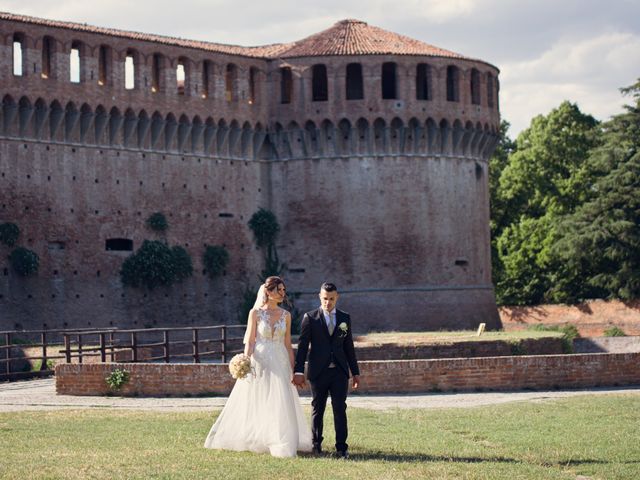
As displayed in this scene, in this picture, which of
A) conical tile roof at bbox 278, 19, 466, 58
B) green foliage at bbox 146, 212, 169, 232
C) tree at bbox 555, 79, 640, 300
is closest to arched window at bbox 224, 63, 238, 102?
conical tile roof at bbox 278, 19, 466, 58

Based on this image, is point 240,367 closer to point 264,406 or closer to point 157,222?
point 264,406

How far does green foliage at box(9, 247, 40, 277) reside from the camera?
1340 inches

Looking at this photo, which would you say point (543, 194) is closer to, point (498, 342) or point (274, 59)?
point (274, 59)

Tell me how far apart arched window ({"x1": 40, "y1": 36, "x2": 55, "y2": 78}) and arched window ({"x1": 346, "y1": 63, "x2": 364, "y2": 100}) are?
9.53 meters

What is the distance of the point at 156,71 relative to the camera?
124 ft

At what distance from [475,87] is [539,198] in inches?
372

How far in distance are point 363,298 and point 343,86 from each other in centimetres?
620

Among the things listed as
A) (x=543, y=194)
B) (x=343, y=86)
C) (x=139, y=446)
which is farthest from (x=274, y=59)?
(x=139, y=446)

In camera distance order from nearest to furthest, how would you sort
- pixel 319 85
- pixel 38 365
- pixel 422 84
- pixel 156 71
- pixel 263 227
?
pixel 38 365, pixel 156 71, pixel 263 227, pixel 422 84, pixel 319 85

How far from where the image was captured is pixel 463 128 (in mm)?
40500

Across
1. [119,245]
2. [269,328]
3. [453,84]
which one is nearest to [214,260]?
[119,245]

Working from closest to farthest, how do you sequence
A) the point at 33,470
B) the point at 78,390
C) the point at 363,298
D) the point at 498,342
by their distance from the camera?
1. the point at 33,470
2. the point at 78,390
3. the point at 498,342
4. the point at 363,298

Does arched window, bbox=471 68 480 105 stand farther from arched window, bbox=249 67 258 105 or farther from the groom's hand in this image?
the groom's hand

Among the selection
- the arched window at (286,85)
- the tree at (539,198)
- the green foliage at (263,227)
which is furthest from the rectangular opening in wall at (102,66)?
the tree at (539,198)
